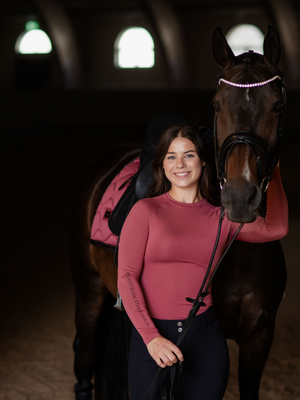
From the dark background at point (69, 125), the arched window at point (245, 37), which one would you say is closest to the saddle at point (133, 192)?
the dark background at point (69, 125)

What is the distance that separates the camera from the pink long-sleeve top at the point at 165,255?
132 centimetres

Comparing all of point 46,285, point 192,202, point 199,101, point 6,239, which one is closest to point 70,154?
point 199,101

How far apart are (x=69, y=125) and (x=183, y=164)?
35.9 ft

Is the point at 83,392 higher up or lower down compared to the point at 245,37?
lower down

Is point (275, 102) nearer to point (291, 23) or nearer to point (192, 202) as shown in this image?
point (192, 202)

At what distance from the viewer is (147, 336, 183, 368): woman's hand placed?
1.19 m

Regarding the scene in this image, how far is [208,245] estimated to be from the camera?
135 cm

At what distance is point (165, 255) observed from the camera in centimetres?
132

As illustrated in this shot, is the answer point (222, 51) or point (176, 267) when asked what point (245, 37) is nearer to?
point (222, 51)

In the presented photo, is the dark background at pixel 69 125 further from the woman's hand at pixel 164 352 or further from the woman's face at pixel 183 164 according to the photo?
the woman's face at pixel 183 164

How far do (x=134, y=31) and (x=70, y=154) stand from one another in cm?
877

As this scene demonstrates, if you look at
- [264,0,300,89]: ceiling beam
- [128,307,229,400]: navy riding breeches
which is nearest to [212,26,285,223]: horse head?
[128,307,229,400]: navy riding breeches

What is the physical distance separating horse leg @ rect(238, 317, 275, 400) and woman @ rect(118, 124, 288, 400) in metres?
0.47

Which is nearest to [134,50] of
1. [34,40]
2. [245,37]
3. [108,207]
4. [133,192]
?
[34,40]
